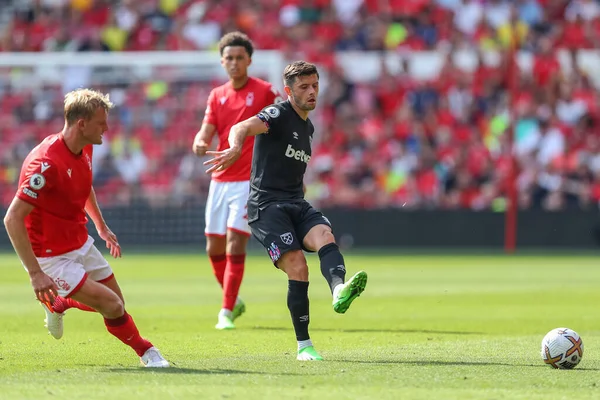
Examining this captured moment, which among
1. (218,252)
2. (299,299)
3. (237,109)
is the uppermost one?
(237,109)

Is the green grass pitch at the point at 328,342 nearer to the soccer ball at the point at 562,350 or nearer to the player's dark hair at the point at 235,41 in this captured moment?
the soccer ball at the point at 562,350

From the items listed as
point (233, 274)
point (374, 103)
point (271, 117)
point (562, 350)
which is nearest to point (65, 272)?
point (271, 117)

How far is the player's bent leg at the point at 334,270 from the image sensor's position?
301 inches

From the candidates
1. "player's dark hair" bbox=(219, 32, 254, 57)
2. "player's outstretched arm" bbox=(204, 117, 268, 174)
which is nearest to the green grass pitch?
"player's outstretched arm" bbox=(204, 117, 268, 174)

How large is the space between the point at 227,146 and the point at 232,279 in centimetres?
140

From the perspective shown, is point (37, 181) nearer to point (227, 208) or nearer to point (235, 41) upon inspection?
point (227, 208)

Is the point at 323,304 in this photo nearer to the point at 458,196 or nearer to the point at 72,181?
the point at 72,181

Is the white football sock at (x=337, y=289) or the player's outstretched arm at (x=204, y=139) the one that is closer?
the white football sock at (x=337, y=289)

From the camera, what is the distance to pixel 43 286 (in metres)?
7.32

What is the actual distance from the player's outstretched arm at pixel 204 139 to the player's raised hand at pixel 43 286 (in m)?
3.56

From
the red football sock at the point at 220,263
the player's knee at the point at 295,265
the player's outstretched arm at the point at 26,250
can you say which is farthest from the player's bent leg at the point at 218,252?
the player's outstretched arm at the point at 26,250

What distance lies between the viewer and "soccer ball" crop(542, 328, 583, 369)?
7.83 metres

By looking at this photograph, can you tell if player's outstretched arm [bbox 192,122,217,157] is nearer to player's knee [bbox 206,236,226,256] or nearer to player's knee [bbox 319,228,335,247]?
player's knee [bbox 206,236,226,256]

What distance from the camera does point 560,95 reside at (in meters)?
27.2
